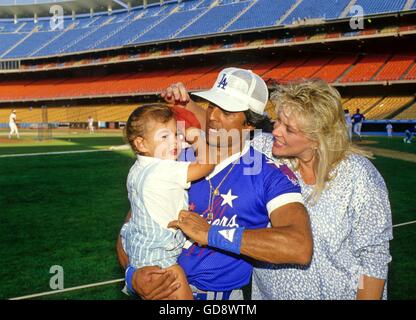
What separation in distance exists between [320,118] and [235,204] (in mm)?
675

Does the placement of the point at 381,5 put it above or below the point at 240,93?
above

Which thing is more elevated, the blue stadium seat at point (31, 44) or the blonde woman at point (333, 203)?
the blue stadium seat at point (31, 44)

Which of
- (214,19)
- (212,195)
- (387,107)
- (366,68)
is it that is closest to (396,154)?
(387,107)

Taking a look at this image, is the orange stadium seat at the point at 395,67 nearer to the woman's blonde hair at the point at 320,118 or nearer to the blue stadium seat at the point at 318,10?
the blue stadium seat at the point at 318,10

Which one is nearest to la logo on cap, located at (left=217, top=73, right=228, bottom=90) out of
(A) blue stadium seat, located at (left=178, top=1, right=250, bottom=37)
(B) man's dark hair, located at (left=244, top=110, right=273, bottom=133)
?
(B) man's dark hair, located at (left=244, top=110, right=273, bottom=133)

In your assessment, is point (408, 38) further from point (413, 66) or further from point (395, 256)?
point (395, 256)

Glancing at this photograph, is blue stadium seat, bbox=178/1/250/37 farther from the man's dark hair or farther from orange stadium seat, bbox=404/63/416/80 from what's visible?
the man's dark hair

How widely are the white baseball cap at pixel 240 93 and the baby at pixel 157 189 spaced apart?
1.05 feet

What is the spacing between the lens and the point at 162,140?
9.30 feet

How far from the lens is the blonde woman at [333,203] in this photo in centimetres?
265

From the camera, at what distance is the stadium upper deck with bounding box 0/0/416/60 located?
141 ft

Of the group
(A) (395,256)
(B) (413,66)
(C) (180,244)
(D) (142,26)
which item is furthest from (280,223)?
(D) (142,26)

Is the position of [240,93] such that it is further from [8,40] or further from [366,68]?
[8,40]

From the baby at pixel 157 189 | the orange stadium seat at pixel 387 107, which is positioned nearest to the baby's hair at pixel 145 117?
the baby at pixel 157 189
